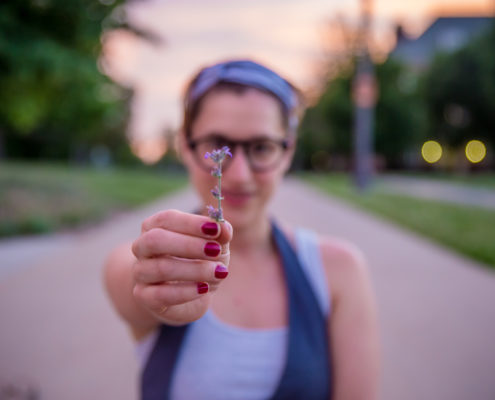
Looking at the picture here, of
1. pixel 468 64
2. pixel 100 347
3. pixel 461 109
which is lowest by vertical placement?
pixel 100 347

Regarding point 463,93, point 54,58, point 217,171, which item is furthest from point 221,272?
point 463,93

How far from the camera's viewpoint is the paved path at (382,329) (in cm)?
308

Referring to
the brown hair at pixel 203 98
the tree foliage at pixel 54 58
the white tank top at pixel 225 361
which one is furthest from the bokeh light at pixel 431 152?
the white tank top at pixel 225 361

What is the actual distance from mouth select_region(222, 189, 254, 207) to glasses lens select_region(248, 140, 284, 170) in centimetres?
11

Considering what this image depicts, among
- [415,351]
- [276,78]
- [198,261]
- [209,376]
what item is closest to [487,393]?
[415,351]

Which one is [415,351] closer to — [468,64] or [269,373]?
[269,373]

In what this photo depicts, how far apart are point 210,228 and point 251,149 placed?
74 centimetres

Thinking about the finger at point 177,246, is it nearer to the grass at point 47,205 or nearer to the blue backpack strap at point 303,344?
the blue backpack strap at point 303,344

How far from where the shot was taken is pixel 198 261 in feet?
2.34

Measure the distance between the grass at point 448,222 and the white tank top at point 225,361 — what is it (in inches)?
220

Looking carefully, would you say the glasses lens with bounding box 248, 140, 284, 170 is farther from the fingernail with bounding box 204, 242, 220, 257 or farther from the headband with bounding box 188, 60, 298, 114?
the fingernail with bounding box 204, 242, 220, 257

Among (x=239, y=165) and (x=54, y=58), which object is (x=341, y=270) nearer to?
(x=239, y=165)

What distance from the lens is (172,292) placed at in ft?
2.41

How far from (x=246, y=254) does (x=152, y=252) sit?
36.0 inches
